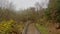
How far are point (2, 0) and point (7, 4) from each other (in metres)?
0.96

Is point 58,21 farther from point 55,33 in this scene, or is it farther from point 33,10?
point 33,10

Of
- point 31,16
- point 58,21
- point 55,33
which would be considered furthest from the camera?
point 31,16

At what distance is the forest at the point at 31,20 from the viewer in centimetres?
1371

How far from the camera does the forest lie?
13708mm

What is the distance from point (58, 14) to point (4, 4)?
6.96 meters

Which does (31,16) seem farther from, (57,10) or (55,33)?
(55,33)

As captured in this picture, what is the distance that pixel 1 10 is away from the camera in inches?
786

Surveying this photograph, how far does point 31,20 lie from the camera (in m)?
30.8

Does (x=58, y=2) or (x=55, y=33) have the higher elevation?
(x=58, y=2)

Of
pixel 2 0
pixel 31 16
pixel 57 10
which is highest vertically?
pixel 2 0

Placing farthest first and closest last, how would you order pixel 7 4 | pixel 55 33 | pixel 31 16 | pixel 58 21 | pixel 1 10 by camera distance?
pixel 31 16
pixel 7 4
pixel 58 21
pixel 1 10
pixel 55 33

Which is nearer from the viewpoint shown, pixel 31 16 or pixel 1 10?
pixel 1 10

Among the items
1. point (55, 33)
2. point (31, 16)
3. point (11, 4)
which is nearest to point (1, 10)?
point (11, 4)

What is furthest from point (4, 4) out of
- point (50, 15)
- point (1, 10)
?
point (50, 15)
